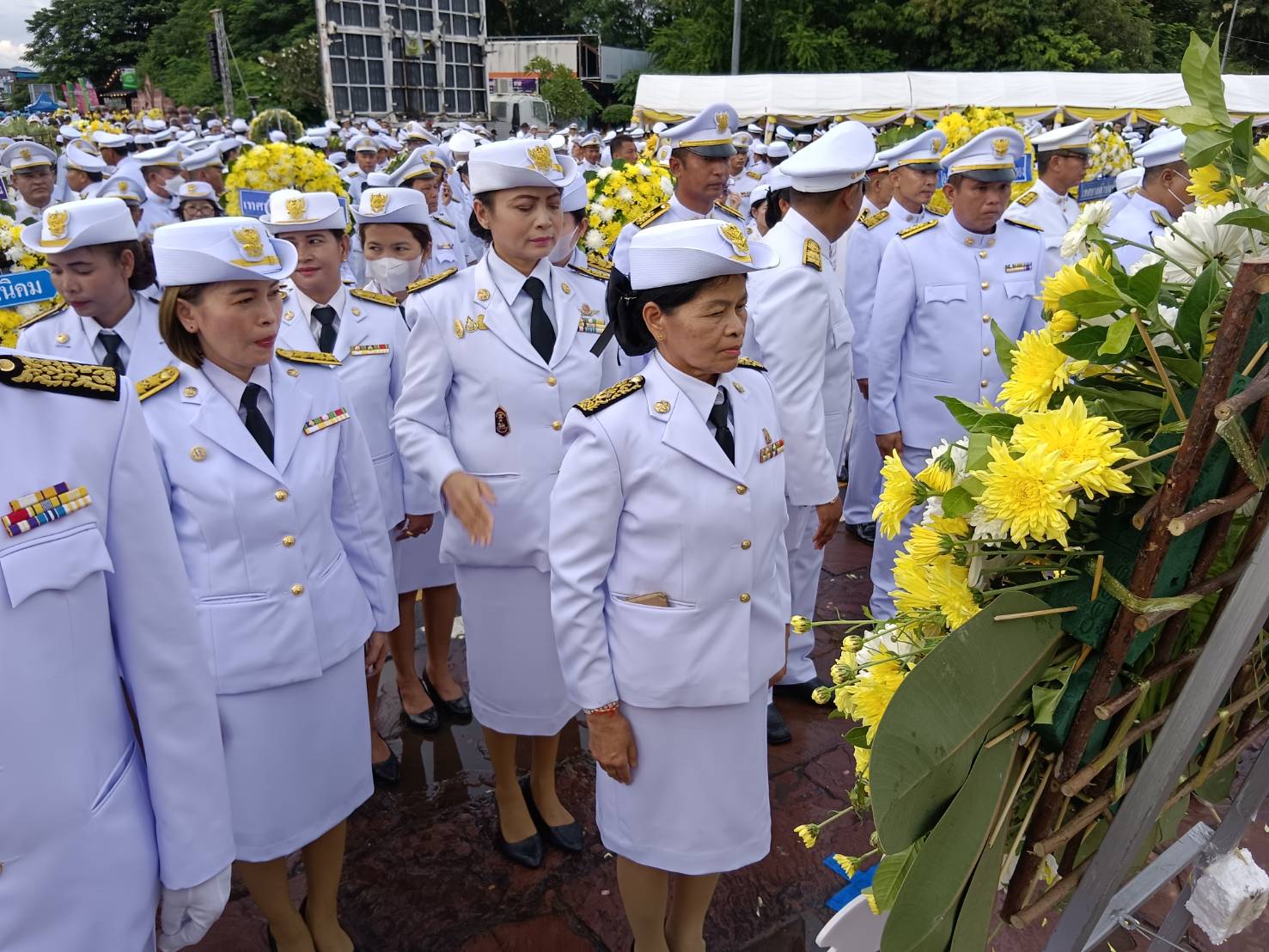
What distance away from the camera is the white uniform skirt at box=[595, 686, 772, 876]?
2.31 metres

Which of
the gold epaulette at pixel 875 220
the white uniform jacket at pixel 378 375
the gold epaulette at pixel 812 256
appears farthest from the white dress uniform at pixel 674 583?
the gold epaulette at pixel 875 220

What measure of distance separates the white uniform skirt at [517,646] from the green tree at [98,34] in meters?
68.6

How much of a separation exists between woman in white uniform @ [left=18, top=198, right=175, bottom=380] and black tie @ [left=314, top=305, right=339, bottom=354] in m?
0.55

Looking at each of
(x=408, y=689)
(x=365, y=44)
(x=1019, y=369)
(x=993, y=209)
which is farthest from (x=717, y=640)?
(x=365, y=44)

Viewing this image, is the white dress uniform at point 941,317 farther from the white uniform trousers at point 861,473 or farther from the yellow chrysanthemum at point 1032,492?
the yellow chrysanthemum at point 1032,492

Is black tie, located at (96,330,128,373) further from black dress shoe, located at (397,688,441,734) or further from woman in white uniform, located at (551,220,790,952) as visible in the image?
woman in white uniform, located at (551,220,790,952)

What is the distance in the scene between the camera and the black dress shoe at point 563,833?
3201mm

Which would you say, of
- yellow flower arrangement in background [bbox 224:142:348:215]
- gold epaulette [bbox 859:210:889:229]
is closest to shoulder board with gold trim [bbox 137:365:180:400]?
yellow flower arrangement in background [bbox 224:142:348:215]

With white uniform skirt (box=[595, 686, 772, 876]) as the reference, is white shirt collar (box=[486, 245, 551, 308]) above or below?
above

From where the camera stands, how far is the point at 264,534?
2318 millimetres

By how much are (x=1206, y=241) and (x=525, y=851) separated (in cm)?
268

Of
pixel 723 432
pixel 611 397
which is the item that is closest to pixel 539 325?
pixel 611 397

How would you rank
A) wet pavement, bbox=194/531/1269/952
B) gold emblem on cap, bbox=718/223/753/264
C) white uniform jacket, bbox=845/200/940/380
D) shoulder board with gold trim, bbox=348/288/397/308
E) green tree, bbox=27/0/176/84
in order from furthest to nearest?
green tree, bbox=27/0/176/84 < white uniform jacket, bbox=845/200/940/380 < shoulder board with gold trim, bbox=348/288/397/308 < wet pavement, bbox=194/531/1269/952 < gold emblem on cap, bbox=718/223/753/264

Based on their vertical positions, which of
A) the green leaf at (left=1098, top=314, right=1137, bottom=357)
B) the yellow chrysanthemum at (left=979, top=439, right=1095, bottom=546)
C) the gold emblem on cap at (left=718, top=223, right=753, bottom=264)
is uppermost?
the green leaf at (left=1098, top=314, right=1137, bottom=357)
